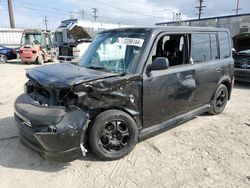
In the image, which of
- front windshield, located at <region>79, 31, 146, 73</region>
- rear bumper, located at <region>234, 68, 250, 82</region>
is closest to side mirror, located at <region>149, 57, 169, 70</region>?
front windshield, located at <region>79, 31, 146, 73</region>

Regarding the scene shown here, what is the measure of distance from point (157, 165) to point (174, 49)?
2.27 m

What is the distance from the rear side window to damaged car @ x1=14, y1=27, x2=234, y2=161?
0.37 meters

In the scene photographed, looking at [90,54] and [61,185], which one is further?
[90,54]

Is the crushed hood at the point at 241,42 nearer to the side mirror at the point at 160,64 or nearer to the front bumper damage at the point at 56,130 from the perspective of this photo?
the side mirror at the point at 160,64

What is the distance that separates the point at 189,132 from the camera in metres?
4.80

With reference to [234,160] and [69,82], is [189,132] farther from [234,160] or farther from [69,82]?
[69,82]

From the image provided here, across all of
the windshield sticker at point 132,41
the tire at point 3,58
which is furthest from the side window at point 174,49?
the tire at point 3,58

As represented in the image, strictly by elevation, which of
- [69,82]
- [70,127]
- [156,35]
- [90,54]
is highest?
[156,35]

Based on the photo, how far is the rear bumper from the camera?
8.80 m

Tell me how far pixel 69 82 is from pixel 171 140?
85.9 inches

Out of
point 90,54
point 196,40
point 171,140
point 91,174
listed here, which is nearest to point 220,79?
point 196,40

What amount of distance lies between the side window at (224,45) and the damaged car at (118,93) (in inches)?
14.7

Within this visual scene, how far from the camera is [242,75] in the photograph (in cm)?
896

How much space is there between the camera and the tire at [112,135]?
348 cm
